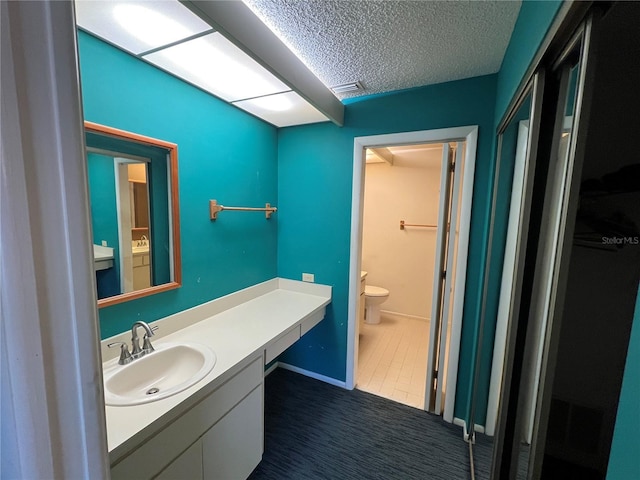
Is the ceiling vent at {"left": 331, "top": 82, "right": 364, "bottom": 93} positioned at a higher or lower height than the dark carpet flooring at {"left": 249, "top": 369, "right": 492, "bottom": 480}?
higher

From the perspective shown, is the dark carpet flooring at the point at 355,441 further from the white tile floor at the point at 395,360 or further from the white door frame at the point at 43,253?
the white door frame at the point at 43,253

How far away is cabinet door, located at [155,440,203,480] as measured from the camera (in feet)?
3.44

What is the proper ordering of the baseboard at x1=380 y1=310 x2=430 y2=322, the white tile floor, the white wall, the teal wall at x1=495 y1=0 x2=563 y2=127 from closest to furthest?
the teal wall at x1=495 y1=0 x2=563 y2=127 → the white tile floor → the white wall → the baseboard at x1=380 y1=310 x2=430 y2=322

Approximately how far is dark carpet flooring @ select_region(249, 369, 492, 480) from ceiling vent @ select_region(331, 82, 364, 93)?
2.20 metres

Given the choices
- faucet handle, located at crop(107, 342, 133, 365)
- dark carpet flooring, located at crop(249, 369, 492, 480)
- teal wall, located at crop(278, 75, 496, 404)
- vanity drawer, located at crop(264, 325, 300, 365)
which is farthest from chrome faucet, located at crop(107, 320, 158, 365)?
teal wall, located at crop(278, 75, 496, 404)

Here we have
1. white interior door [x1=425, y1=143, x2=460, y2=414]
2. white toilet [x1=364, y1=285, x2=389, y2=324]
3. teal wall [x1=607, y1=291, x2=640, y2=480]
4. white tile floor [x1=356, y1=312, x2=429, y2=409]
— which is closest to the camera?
teal wall [x1=607, y1=291, x2=640, y2=480]

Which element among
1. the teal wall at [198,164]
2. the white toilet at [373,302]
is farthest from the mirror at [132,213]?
the white toilet at [373,302]

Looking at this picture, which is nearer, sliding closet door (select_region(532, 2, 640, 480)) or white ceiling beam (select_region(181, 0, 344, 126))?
sliding closet door (select_region(532, 2, 640, 480))

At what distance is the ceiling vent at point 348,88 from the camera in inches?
72.3

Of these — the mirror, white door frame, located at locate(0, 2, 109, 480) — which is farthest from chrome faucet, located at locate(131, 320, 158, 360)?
white door frame, located at locate(0, 2, 109, 480)

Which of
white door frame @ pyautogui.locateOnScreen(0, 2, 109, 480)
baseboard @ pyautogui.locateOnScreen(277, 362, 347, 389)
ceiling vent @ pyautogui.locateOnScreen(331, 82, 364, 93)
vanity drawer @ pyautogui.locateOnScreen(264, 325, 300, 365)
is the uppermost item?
ceiling vent @ pyautogui.locateOnScreen(331, 82, 364, 93)

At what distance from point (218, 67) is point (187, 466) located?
1.90 m

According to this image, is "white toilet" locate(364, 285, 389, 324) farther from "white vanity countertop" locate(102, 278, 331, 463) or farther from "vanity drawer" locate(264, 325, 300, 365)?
"vanity drawer" locate(264, 325, 300, 365)

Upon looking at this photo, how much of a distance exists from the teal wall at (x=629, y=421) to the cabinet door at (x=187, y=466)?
52.5 inches
